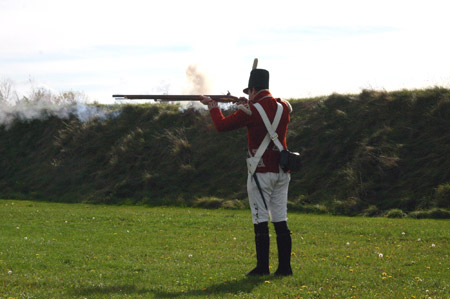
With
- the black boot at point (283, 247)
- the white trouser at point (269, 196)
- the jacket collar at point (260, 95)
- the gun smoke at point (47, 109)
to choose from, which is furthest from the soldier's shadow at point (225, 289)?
the gun smoke at point (47, 109)

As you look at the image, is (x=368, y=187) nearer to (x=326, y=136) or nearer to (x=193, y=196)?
(x=326, y=136)

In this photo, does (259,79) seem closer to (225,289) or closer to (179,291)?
(225,289)

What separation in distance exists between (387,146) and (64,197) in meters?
13.4

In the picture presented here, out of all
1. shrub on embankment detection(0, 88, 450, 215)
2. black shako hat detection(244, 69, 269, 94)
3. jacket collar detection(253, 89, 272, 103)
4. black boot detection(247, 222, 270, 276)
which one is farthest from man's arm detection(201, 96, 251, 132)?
shrub on embankment detection(0, 88, 450, 215)

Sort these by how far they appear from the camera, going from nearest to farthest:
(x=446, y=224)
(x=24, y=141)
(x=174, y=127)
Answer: (x=446, y=224), (x=174, y=127), (x=24, y=141)

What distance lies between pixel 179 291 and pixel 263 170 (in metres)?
2.14

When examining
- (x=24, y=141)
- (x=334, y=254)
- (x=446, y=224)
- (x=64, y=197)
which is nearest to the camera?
(x=334, y=254)

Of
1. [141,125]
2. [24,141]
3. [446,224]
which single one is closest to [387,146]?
[446,224]

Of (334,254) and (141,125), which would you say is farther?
(141,125)

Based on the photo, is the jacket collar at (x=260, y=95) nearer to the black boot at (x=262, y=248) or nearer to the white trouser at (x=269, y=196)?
the white trouser at (x=269, y=196)

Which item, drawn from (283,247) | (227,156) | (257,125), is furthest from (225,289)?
(227,156)

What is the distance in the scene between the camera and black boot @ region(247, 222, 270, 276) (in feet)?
29.1

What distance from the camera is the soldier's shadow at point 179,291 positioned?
309 inches

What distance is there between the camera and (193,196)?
74.6 ft
